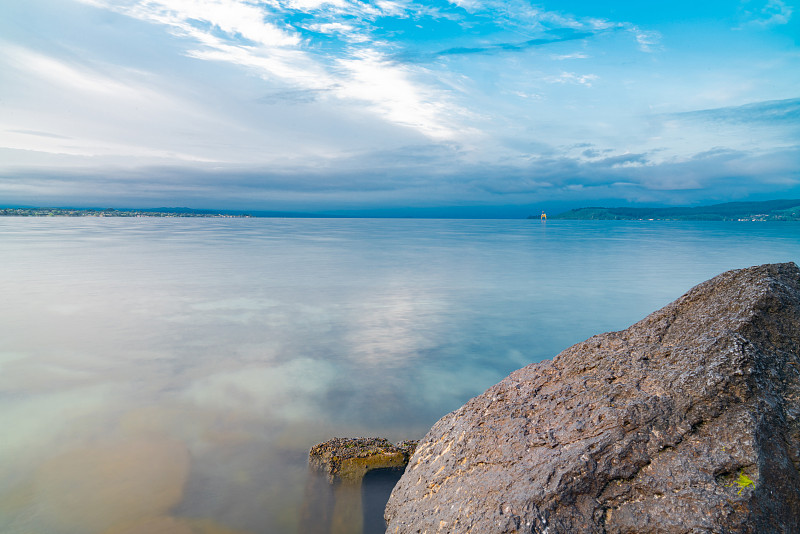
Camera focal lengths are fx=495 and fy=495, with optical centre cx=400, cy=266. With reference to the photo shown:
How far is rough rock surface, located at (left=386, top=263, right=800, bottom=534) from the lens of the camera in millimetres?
3004

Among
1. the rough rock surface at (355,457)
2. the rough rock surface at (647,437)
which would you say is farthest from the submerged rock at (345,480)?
the rough rock surface at (647,437)

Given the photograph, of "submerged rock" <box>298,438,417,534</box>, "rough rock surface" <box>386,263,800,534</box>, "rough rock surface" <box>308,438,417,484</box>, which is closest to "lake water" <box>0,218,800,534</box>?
"submerged rock" <box>298,438,417,534</box>

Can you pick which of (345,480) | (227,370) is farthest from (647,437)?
(227,370)

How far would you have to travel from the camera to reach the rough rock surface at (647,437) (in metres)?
3.00

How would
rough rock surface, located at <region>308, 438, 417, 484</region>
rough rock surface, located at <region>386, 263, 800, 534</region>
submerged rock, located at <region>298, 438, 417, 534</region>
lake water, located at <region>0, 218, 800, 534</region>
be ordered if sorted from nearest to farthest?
rough rock surface, located at <region>386, 263, 800, 534</region>, submerged rock, located at <region>298, 438, 417, 534</region>, lake water, located at <region>0, 218, 800, 534</region>, rough rock surface, located at <region>308, 438, 417, 484</region>

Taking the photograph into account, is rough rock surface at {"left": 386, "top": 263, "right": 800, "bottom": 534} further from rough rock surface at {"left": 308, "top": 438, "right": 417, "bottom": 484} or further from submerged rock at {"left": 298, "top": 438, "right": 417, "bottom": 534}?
rough rock surface at {"left": 308, "top": 438, "right": 417, "bottom": 484}

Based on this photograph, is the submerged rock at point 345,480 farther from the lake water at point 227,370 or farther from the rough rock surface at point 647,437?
the rough rock surface at point 647,437

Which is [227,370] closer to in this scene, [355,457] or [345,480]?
[355,457]

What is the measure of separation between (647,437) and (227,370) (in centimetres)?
821

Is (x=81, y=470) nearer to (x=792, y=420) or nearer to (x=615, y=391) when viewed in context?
(x=615, y=391)

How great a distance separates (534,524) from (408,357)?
7.85 meters

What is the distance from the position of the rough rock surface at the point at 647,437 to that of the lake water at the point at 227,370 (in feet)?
8.10

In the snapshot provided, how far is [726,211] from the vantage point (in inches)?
7451

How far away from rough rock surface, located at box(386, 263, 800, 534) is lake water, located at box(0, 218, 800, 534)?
2.47 meters
